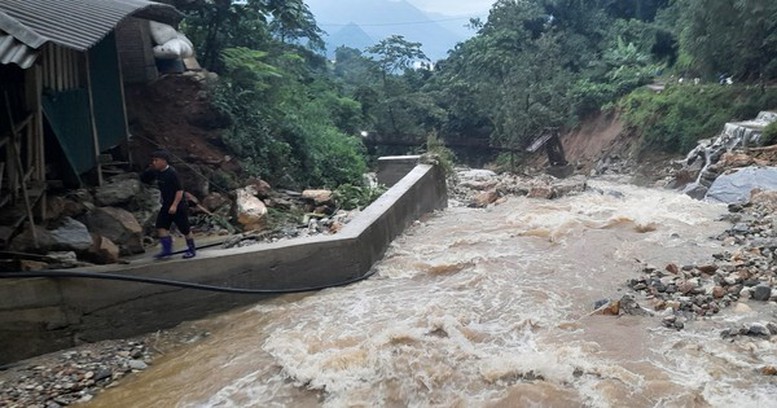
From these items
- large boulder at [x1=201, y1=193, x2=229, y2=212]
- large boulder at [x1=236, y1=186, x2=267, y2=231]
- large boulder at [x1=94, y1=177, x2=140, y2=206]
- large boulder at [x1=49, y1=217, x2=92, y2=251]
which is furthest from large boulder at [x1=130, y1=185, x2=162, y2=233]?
large boulder at [x1=49, y1=217, x2=92, y2=251]

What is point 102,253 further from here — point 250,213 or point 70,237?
point 250,213

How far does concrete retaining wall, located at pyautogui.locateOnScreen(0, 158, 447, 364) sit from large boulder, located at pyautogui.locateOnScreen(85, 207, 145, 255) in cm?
142

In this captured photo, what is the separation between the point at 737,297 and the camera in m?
5.93

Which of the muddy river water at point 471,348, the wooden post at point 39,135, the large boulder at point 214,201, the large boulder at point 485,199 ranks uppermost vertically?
the wooden post at point 39,135

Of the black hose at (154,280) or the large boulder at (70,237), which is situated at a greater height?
the large boulder at (70,237)

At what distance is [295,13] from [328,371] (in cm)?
Answer: 1340

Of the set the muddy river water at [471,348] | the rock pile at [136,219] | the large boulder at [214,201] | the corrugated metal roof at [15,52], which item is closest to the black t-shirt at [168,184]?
the rock pile at [136,219]

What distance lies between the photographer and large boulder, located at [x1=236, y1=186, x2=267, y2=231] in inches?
389

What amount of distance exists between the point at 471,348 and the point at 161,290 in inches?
139

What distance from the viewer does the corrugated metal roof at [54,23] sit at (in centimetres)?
507

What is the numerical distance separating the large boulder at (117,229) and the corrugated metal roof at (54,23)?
2.66 meters

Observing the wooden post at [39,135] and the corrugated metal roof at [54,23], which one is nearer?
the corrugated metal roof at [54,23]

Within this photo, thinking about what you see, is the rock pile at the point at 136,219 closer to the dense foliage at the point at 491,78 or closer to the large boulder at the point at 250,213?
the large boulder at the point at 250,213

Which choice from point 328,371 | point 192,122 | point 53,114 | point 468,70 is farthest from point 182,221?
point 468,70
